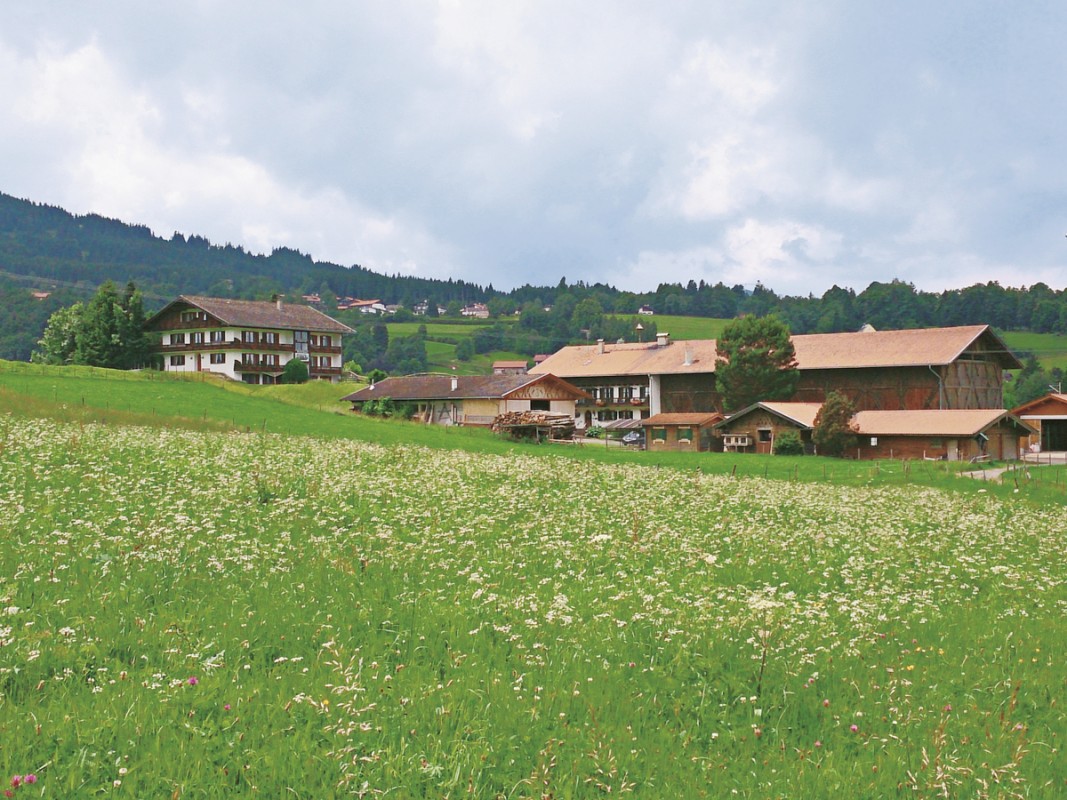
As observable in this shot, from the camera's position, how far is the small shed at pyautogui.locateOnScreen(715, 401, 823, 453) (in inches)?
2790

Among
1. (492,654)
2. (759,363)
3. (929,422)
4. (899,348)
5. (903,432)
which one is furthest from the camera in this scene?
(899,348)

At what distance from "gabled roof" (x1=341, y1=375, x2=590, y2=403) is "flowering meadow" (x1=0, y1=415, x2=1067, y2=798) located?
65499 millimetres

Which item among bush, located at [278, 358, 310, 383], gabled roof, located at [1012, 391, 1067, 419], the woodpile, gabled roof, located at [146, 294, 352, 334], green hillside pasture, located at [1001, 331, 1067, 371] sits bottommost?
the woodpile

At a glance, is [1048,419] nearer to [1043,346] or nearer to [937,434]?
[937,434]

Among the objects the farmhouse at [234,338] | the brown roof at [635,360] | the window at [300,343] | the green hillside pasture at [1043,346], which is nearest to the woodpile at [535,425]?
the brown roof at [635,360]

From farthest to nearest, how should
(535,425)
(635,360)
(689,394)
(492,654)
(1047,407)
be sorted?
(635,360) → (689,394) → (1047,407) → (535,425) → (492,654)

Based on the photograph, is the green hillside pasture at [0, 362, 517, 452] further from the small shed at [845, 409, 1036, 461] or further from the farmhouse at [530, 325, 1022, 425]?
the farmhouse at [530, 325, 1022, 425]

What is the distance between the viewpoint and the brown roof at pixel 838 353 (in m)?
78.0

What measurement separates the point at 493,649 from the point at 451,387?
7523 centimetres

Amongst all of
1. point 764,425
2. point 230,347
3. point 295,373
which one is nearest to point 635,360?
point 764,425

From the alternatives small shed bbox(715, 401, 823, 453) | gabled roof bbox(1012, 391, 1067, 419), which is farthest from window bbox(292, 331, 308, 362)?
gabled roof bbox(1012, 391, 1067, 419)

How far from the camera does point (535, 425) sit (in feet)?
229

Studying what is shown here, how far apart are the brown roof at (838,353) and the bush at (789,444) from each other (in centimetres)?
1414

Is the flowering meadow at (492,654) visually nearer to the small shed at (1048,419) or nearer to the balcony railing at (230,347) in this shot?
the small shed at (1048,419)
